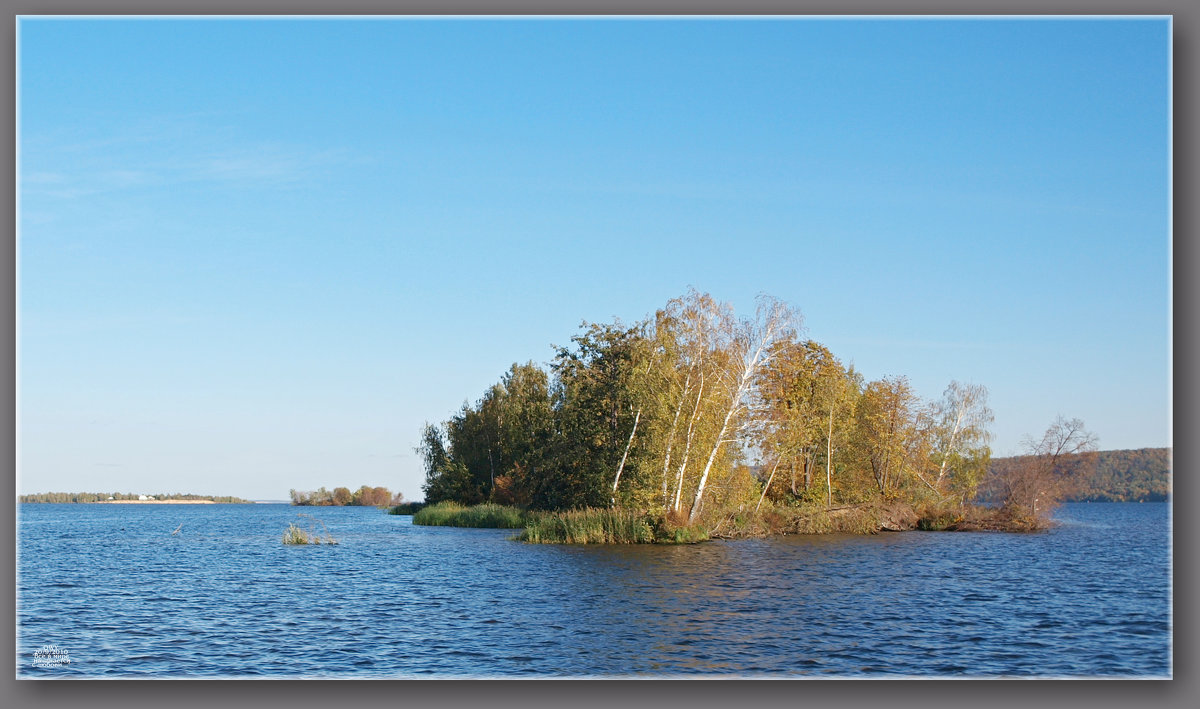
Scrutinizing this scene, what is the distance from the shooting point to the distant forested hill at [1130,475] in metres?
13.7

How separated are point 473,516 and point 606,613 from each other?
42.3m

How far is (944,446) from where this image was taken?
59.0 meters

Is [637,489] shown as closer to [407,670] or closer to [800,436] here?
[800,436]

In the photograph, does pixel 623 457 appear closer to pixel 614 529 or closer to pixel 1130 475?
pixel 614 529

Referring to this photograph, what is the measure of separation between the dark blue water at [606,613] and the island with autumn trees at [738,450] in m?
3.83

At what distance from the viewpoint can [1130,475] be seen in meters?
32.2

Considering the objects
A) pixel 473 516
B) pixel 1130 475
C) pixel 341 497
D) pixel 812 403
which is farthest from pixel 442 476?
pixel 341 497

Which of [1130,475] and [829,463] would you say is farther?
[829,463]

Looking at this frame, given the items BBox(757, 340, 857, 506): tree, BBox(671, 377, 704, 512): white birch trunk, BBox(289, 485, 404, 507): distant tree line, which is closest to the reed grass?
BBox(671, 377, 704, 512): white birch trunk

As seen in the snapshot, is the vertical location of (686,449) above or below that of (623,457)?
above

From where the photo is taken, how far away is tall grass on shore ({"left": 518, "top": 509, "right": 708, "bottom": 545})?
1665 inches

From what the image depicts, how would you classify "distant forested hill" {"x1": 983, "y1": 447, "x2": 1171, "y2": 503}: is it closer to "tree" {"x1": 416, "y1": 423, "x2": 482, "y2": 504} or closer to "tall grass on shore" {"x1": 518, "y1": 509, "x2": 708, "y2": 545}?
"tall grass on shore" {"x1": 518, "y1": 509, "x2": 708, "y2": 545}

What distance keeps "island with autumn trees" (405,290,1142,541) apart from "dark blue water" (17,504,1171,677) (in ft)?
12.6

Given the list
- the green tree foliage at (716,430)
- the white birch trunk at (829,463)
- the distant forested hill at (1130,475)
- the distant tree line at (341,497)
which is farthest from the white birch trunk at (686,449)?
the distant tree line at (341,497)
